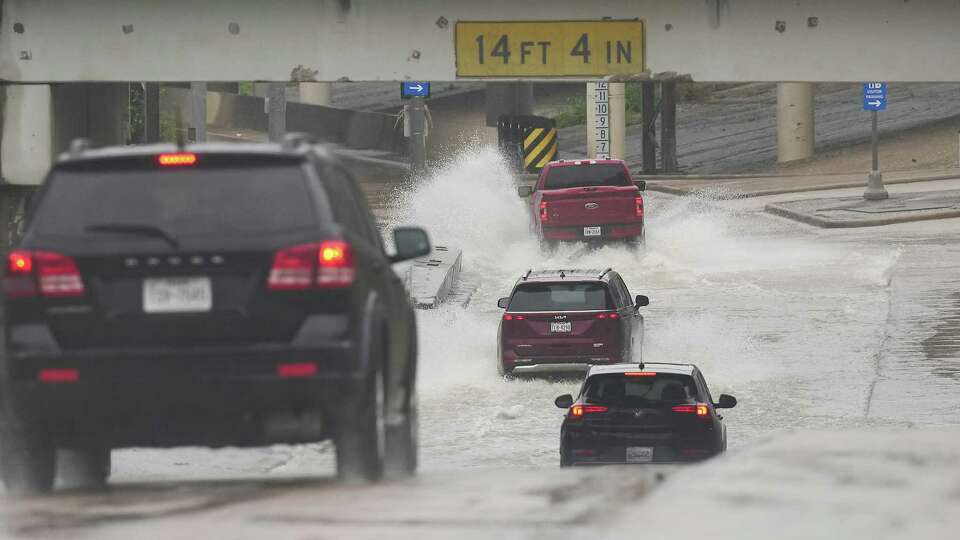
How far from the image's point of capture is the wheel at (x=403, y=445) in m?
10.7

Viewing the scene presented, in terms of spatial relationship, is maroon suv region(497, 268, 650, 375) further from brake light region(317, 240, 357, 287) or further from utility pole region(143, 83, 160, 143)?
brake light region(317, 240, 357, 287)

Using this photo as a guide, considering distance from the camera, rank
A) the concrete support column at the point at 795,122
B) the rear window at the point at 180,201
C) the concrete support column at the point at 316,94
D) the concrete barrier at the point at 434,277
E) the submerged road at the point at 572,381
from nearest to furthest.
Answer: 1. the submerged road at the point at 572,381
2. the rear window at the point at 180,201
3. the concrete barrier at the point at 434,277
4. the concrete support column at the point at 795,122
5. the concrete support column at the point at 316,94

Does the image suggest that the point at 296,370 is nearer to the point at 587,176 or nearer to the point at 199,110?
the point at 199,110

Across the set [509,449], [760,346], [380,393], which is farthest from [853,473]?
[760,346]

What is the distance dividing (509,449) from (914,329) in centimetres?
1093

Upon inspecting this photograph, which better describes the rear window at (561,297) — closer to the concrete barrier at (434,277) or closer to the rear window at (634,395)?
the concrete barrier at (434,277)

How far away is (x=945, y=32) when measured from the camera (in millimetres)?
23172

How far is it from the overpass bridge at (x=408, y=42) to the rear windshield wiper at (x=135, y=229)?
1424 cm

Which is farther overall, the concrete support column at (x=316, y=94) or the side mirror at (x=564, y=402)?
the concrete support column at (x=316, y=94)

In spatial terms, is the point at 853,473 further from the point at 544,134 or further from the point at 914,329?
the point at 544,134

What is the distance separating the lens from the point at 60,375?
883 centimetres

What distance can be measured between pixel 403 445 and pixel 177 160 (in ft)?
8.29

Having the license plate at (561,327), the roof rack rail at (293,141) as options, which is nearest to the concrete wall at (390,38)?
the license plate at (561,327)

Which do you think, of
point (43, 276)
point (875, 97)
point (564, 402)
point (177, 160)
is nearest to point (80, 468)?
point (43, 276)
